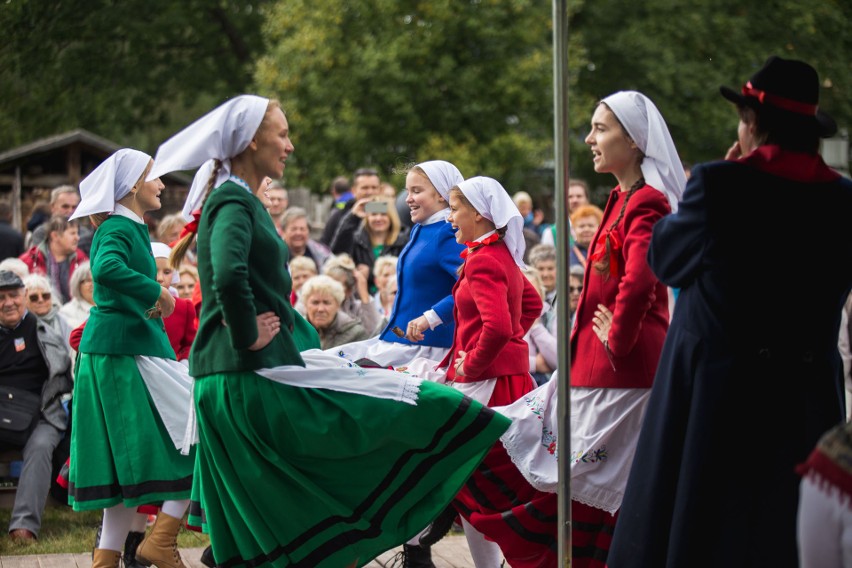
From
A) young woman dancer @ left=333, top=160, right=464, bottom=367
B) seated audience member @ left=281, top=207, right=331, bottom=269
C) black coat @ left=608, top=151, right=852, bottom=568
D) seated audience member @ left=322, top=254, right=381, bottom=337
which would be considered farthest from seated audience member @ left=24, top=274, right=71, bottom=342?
black coat @ left=608, top=151, right=852, bottom=568

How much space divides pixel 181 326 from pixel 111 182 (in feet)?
4.17

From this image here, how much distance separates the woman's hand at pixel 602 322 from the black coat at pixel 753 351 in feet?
2.57

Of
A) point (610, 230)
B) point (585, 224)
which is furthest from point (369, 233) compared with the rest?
point (610, 230)

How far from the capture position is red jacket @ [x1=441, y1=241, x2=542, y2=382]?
16.8 ft

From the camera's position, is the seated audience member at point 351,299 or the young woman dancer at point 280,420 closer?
the young woman dancer at point 280,420

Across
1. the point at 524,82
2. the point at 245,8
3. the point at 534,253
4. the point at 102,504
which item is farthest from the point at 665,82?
the point at 102,504

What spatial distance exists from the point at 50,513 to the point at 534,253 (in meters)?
3.66

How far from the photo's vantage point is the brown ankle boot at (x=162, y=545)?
18.1ft

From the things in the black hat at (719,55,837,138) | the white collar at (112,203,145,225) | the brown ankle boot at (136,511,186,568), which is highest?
the black hat at (719,55,837,138)

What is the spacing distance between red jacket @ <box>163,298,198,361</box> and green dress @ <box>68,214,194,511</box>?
105 cm

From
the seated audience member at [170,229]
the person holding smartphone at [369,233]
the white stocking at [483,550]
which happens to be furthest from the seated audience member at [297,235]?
the white stocking at [483,550]

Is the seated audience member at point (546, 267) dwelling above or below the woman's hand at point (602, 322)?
below

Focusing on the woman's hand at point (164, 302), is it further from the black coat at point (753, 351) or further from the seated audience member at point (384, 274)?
the seated audience member at point (384, 274)

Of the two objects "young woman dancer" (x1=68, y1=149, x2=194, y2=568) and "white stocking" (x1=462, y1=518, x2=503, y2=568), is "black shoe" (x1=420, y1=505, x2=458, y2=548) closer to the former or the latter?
"white stocking" (x1=462, y1=518, x2=503, y2=568)
